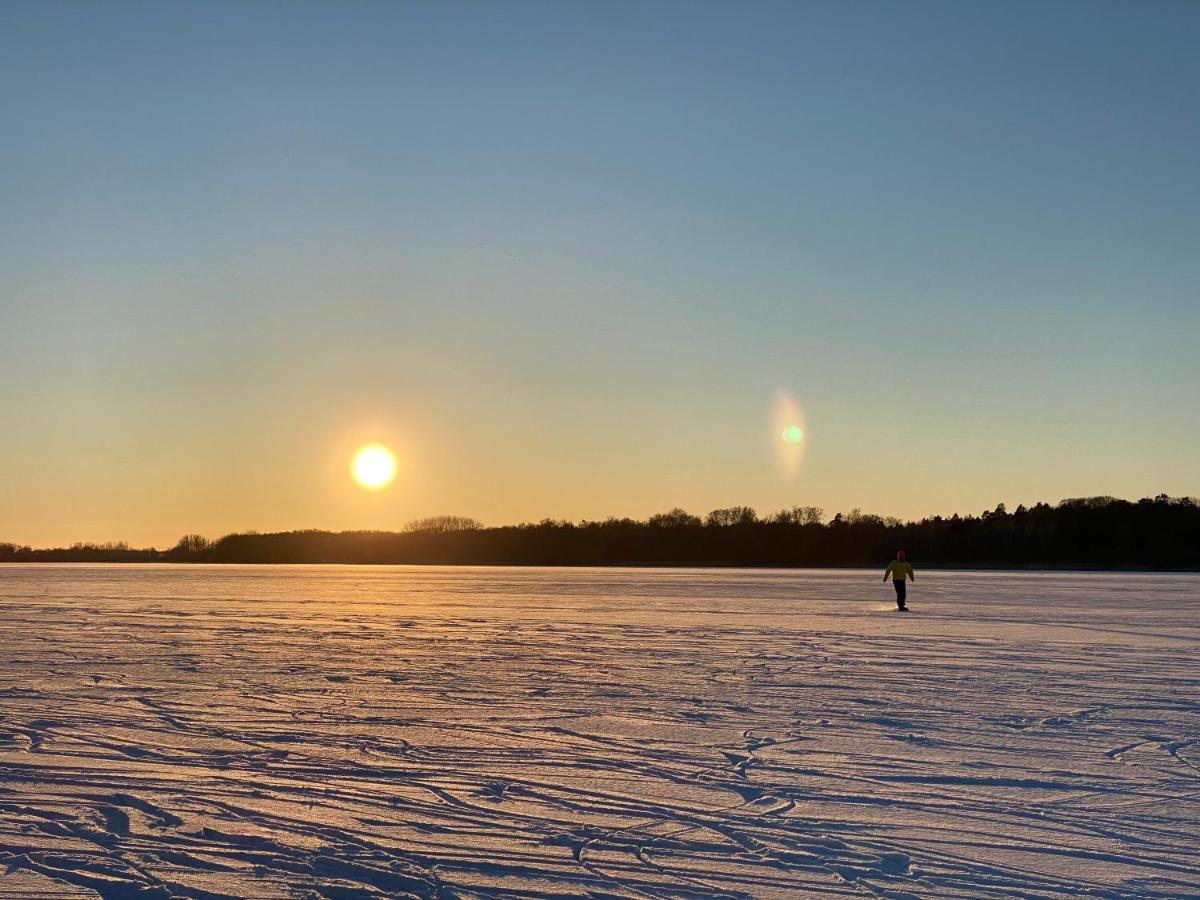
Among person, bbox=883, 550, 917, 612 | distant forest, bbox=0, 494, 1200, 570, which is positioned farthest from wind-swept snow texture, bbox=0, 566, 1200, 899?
distant forest, bbox=0, 494, 1200, 570

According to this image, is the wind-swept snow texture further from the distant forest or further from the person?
the distant forest

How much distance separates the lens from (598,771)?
6820 millimetres

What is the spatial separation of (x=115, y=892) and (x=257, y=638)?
40.4ft

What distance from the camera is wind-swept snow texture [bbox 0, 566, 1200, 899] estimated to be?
15.8 feet

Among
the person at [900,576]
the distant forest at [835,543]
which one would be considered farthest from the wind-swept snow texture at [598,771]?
the distant forest at [835,543]

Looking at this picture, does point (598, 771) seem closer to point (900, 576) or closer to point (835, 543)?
point (900, 576)

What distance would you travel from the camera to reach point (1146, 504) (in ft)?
307

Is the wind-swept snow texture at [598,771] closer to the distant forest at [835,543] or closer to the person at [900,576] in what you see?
the person at [900,576]

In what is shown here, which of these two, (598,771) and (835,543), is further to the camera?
(835,543)

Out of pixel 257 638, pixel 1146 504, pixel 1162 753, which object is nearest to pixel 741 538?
pixel 1146 504

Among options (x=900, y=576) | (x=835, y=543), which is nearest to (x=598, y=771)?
(x=900, y=576)

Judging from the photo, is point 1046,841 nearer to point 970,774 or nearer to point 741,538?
point 970,774

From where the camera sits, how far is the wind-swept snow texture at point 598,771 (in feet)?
15.8

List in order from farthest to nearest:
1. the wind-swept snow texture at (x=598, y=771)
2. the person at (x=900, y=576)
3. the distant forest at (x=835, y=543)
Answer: the distant forest at (x=835, y=543)
the person at (x=900, y=576)
the wind-swept snow texture at (x=598, y=771)
